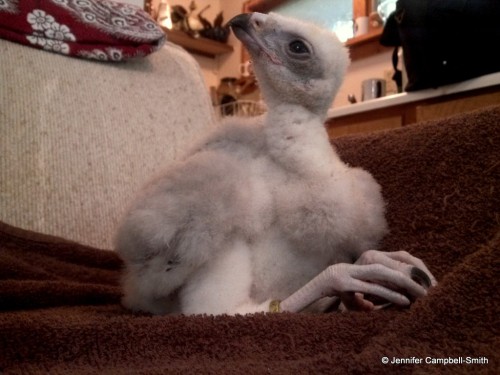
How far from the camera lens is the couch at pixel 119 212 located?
16.8 inches

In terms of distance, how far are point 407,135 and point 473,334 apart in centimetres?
42

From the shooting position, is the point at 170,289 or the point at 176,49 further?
the point at 176,49

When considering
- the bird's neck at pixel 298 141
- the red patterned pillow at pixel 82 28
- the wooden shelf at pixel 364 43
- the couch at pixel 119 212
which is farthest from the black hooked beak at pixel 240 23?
the wooden shelf at pixel 364 43

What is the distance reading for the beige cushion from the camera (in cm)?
93

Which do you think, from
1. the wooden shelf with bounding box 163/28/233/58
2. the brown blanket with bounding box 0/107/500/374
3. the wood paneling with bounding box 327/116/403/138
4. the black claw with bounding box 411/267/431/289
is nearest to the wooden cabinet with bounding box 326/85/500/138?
the wood paneling with bounding box 327/116/403/138

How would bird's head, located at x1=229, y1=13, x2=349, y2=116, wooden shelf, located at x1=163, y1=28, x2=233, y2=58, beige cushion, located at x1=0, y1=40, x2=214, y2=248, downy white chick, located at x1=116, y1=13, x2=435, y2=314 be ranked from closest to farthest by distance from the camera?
downy white chick, located at x1=116, y1=13, x2=435, y2=314 < bird's head, located at x1=229, y1=13, x2=349, y2=116 < beige cushion, located at x1=0, y1=40, x2=214, y2=248 < wooden shelf, located at x1=163, y1=28, x2=233, y2=58

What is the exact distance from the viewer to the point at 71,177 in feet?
3.23

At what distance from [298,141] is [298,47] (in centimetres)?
14

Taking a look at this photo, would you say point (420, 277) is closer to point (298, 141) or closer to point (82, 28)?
point (298, 141)

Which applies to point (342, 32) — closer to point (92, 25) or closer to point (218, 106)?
point (218, 106)

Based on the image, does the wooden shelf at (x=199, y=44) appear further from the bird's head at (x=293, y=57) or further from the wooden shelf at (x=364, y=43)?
the bird's head at (x=293, y=57)

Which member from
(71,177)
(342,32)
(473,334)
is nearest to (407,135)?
(473,334)

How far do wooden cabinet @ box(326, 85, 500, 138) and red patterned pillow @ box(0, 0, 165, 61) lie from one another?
0.59 meters

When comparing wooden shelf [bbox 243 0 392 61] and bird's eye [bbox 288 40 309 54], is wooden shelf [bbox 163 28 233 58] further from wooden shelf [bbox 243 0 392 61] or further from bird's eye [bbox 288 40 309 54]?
bird's eye [bbox 288 40 309 54]
